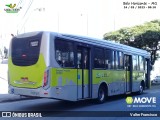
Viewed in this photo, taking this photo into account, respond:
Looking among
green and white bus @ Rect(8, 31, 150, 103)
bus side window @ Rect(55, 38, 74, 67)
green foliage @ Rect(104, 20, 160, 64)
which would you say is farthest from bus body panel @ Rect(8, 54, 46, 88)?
green foliage @ Rect(104, 20, 160, 64)

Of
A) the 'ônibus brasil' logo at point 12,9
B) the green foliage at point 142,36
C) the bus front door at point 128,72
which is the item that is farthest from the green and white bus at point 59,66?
the green foliage at point 142,36

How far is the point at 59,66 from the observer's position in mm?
12734

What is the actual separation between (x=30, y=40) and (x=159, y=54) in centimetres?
2840

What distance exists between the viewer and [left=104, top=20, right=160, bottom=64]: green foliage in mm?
36781

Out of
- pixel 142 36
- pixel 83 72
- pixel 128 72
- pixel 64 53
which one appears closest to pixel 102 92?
pixel 83 72

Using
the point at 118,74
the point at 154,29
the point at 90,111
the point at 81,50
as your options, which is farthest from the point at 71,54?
the point at 154,29

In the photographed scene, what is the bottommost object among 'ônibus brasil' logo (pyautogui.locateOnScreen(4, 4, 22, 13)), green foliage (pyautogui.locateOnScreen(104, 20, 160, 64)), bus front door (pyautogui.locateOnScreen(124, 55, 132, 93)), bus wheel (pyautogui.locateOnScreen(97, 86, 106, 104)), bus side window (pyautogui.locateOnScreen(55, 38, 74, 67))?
bus wheel (pyautogui.locateOnScreen(97, 86, 106, 104))

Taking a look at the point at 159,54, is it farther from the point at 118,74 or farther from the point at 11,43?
the point at 11,43

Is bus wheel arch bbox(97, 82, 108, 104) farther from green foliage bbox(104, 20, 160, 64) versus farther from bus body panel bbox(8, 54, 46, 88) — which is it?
green foliage bbox(104, 20, 160, 64)

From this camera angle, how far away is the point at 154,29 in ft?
121

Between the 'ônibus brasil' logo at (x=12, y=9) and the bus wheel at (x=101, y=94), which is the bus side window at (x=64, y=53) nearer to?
the bus wheel at (x=101, y=94)

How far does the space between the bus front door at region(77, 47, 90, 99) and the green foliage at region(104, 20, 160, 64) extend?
2286 centimetres

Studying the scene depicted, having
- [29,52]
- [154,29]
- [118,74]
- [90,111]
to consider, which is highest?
[154,29]

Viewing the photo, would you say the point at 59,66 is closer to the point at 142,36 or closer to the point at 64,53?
the point at 64,53
